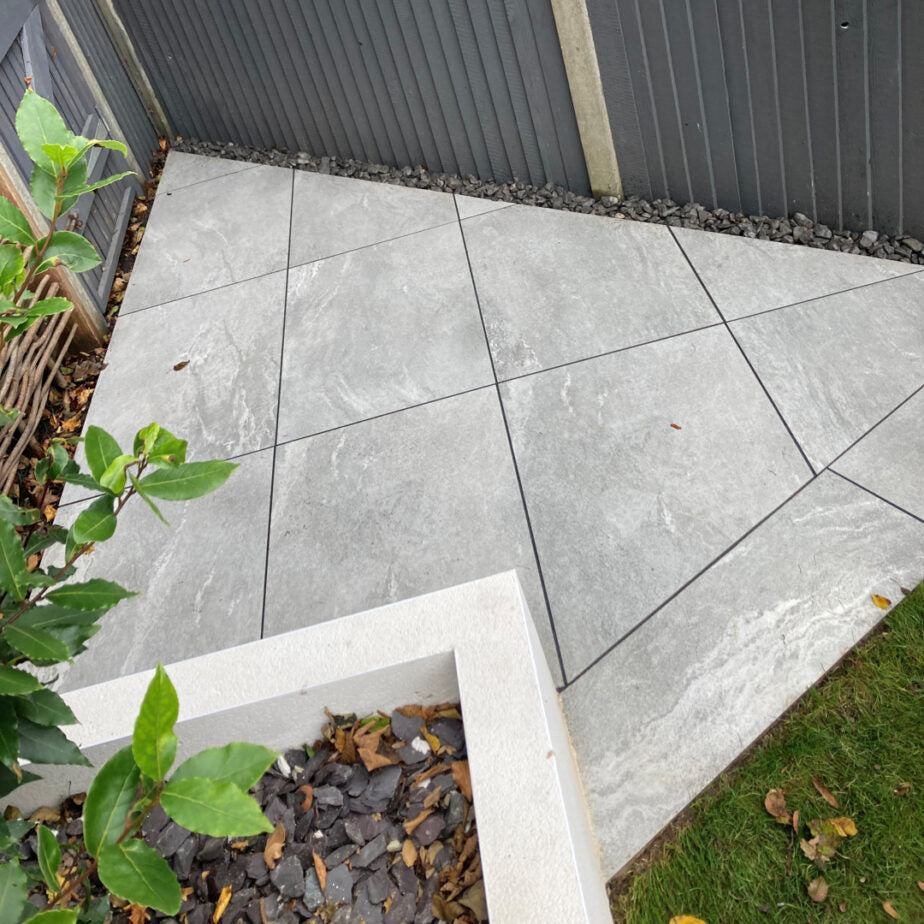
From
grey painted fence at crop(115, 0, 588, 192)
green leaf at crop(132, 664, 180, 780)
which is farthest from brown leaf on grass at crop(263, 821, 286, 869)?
grey painted fence at crop(115, 0, 588, 192)

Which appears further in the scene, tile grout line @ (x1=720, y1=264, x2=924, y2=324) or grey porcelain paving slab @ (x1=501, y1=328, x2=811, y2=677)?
tile grout line @ (x1=720, y1=264, x2=924, y2=324)

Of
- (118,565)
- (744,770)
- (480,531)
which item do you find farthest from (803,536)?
(118,565)

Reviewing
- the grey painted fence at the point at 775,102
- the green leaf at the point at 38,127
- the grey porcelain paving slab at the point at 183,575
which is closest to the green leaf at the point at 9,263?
the green leaf at the point at 38,127

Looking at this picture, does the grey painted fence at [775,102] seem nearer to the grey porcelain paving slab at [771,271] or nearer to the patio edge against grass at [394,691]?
the grey porcelain paving slab at [771,271]

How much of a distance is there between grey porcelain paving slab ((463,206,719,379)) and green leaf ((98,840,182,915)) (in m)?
2.79

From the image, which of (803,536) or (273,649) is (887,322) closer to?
(803,536)

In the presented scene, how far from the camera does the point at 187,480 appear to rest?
111 cm

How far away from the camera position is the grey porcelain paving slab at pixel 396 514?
2896mm

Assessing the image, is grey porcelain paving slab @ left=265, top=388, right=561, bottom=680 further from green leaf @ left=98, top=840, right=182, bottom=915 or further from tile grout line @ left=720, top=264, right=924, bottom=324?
green leaf @ left=98, top=840, right=182, bottom=915

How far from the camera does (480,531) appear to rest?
2990 millimetres

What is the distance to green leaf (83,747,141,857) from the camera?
3.04 ft

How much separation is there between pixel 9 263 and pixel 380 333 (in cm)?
272

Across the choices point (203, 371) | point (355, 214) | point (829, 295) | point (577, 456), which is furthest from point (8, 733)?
point (355, 214)

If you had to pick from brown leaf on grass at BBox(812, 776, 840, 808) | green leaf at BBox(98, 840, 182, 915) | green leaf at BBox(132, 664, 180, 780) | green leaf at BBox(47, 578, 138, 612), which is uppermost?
green leaf at BBox(132, 664, 180, 780)
